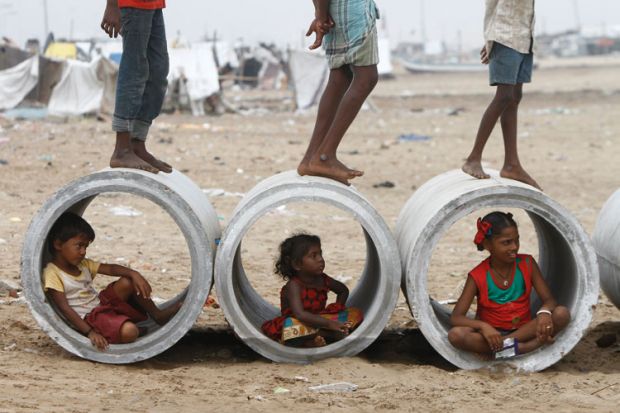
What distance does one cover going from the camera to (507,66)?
6.09m

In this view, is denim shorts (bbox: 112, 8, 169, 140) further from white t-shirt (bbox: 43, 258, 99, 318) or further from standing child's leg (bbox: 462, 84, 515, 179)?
standing child's leg (bbox: 462, 84, 515, 179)

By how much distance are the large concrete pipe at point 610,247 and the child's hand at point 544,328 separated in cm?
76

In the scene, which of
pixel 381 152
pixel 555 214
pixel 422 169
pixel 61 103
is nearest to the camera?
pixel 555 214

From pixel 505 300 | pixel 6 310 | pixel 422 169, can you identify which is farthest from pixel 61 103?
pixel 505 300

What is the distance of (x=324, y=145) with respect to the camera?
19.3 ft

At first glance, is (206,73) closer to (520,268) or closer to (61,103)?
(61,103)

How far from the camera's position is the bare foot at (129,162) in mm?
5711

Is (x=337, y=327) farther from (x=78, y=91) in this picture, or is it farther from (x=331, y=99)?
(x=78, y=91)

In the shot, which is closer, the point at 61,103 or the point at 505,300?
the point at 505,300

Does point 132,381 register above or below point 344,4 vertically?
below

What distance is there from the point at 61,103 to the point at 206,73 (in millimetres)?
4981

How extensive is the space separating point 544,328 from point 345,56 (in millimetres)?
1914

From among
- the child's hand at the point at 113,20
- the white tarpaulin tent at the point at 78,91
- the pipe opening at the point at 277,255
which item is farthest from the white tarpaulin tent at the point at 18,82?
the child's hand at the point at 113,20

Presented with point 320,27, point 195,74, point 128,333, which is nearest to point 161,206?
point 128,333
